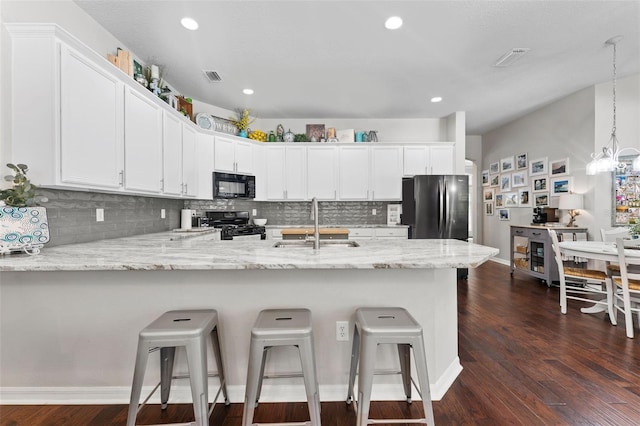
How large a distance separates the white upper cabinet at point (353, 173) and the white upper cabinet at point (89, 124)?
322 centimetres

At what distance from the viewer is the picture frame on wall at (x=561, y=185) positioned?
4.41 meters

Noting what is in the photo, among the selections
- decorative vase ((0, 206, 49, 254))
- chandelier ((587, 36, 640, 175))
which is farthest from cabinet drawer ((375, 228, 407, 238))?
decorative vase ((0, 206, 49, 254))

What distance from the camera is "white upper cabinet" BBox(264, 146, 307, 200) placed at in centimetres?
483

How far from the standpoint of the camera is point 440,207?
14.4 feet

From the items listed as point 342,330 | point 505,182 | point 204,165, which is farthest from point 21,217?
point 505,182

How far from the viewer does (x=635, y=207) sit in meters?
3.80

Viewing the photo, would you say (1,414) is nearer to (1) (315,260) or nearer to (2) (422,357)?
(1) (315,260)

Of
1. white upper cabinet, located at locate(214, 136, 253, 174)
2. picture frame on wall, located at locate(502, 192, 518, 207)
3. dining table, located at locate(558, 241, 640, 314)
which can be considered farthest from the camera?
picture frame on wall, located at locate(502, 192, 518, 207)

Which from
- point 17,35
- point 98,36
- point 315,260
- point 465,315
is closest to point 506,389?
point 465,315

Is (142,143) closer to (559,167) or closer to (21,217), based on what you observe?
(21,217)

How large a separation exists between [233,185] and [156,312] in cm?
282

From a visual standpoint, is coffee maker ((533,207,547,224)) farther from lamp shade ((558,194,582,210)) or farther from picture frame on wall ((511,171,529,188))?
picture frame on wall ((511,171,529,188))

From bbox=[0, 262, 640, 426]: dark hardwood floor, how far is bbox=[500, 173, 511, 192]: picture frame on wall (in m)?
3.32

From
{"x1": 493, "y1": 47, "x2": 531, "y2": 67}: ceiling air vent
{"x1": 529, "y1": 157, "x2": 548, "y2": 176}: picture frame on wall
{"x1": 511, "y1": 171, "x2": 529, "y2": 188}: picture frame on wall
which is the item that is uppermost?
{"x1": 493, "y1": 47, "x2": 531, "y2": 67}: ceiling air vent
